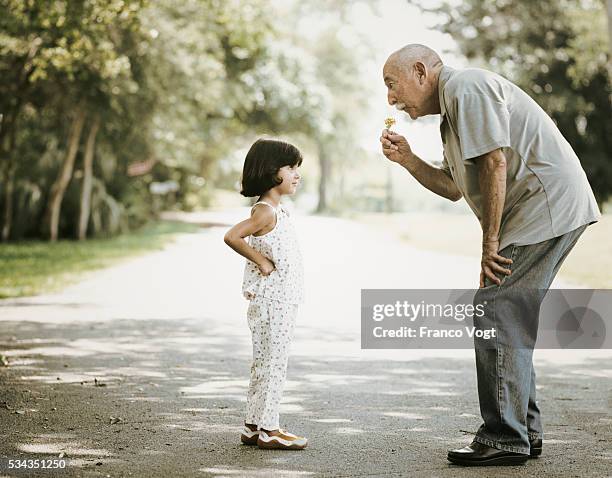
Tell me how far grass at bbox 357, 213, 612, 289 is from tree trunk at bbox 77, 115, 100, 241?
31.4ft

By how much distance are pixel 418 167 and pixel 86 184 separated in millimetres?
24637

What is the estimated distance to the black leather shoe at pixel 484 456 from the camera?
4.68 m

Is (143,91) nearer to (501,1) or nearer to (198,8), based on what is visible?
(198,8)

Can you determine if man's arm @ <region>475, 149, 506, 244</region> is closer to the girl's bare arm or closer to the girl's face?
the girl's face

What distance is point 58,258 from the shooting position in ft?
68.1

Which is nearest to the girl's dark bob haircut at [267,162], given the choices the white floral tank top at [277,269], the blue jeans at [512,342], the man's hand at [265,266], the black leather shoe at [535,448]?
the white floral tank top at [277,269]

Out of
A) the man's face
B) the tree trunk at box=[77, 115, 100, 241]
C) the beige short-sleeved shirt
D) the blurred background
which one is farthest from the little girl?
the tree trunk at box=[77, 115, 100, 241]

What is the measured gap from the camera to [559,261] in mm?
4812

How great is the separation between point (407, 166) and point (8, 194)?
22.9 metres

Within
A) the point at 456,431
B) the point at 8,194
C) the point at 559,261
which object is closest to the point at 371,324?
the point at 456,431

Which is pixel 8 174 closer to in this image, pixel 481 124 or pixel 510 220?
pixel 510 220

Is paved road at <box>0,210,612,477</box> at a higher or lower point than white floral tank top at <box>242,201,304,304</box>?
lower

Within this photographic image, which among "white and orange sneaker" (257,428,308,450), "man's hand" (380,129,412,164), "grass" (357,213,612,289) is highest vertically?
"man's hand" (380,129,412,164)

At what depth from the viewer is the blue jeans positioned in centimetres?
469
